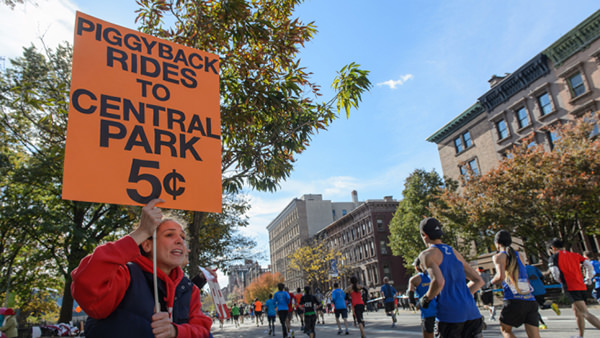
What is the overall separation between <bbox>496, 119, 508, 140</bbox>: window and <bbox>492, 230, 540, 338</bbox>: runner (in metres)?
32.0

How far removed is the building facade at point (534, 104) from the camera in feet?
88.8

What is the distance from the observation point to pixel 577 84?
28.2m

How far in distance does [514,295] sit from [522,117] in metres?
31.8

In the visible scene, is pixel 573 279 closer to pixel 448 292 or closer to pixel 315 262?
pixel 448 292

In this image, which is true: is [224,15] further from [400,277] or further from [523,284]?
[400,277]

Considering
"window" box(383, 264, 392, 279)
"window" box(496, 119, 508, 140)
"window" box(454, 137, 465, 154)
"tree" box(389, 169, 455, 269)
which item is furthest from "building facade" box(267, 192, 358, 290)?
"window" box(496, 119, 508, 140)

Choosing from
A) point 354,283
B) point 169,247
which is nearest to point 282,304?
point 354,283

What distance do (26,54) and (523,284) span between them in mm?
18714

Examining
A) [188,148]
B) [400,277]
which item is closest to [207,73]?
[188,148]

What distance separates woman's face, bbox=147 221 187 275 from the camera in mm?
2590

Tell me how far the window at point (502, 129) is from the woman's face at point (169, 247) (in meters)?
36.3

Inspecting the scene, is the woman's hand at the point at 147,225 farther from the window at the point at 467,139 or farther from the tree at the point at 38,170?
the window at the point at 467,139

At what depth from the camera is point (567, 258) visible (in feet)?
25.9

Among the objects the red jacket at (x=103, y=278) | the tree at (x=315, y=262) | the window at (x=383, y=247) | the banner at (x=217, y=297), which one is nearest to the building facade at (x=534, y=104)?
the window at (x=383, y=247)
